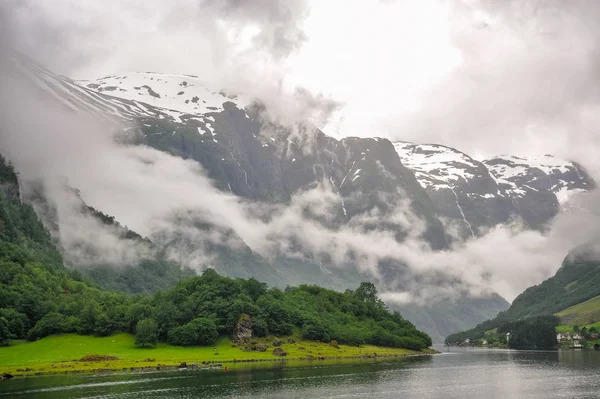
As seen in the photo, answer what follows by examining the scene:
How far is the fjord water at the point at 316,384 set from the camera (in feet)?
360

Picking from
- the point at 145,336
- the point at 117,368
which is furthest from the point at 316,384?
the point at 145,336

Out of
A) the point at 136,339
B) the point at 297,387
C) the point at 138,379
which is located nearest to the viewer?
the point at 297,387

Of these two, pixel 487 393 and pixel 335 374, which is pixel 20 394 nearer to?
pixel 335 374

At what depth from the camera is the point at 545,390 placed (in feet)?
380

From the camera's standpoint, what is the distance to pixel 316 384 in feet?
413

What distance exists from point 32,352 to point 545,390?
14553 cm

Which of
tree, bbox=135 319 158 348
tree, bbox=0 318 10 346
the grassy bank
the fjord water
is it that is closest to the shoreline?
the grassy bank

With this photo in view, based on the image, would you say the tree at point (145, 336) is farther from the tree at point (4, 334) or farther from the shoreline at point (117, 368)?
the tree at point (4, 334)

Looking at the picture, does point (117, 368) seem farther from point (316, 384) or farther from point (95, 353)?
point (316, 384)

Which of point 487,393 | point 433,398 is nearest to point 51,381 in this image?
point 433,398

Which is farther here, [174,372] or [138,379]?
[174,372]

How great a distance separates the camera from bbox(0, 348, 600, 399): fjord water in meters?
110

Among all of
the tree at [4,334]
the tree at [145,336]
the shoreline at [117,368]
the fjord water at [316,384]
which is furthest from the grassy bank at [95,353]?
the fjord water at [316,384]

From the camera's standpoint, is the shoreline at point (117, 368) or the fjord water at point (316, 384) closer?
the fjord water at point (316, 384)
